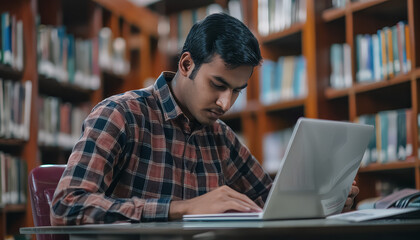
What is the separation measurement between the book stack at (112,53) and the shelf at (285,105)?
121cm

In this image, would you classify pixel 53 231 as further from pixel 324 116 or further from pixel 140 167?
pixel 324 116

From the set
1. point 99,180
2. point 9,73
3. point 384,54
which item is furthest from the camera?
point 9,73

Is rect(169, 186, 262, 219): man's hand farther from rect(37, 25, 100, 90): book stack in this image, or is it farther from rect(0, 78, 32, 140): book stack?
rect(37, 25, 100, 90): book stack

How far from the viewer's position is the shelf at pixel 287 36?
3503mm

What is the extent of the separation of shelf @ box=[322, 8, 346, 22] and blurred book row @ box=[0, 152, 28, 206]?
1.94 metres

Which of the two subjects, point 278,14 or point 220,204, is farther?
point 278,14

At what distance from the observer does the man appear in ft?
4.33

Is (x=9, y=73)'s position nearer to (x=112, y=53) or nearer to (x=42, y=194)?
(x=112, y=53)

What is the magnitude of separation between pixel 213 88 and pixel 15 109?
1845 millimetres

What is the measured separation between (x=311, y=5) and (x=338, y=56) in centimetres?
35

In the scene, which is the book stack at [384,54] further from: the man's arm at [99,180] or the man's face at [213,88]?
the man's arm at [99,180]

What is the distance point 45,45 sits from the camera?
339 cm

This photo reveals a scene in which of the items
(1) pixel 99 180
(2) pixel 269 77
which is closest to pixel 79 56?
(2) pixel 269 77

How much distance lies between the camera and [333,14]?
3.32m
